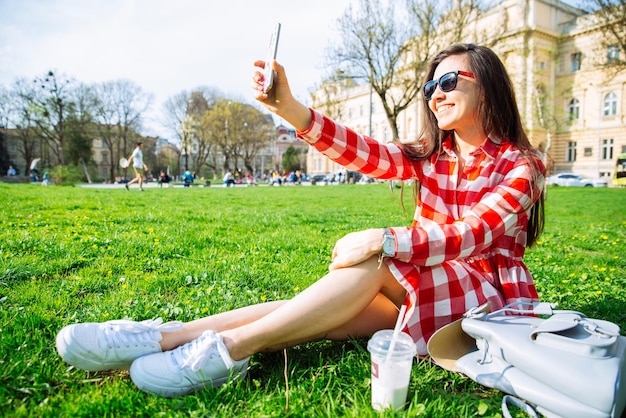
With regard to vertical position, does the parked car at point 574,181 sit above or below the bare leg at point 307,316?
below

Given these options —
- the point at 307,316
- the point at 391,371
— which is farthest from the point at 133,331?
the point at 391,371

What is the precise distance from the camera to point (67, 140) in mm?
45688

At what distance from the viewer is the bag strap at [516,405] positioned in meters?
1.56

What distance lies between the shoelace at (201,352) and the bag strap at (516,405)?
3.58 feet

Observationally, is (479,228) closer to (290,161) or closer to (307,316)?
(307,316)

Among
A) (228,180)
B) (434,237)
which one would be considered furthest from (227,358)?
(228,180)

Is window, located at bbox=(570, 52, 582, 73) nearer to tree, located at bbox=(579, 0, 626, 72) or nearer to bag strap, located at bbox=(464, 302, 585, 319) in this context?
tree, located at bbox=(579, 0, 626, 72)

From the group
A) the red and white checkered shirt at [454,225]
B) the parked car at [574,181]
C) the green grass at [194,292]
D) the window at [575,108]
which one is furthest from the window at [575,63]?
the red and white checkered shirt at [454,225]

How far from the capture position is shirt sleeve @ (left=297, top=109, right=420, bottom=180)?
2355mm

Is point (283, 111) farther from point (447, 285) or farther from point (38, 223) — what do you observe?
point (38, 223)

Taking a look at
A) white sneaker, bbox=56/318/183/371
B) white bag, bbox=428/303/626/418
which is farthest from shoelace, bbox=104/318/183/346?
white bag, bbox=428/303/626/418

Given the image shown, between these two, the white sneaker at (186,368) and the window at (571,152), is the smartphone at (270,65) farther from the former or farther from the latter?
the window at (571,152)

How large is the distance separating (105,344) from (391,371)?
1.14 metres

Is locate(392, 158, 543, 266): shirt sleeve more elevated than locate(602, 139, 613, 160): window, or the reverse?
locate(602, 139, 613, 160): window
